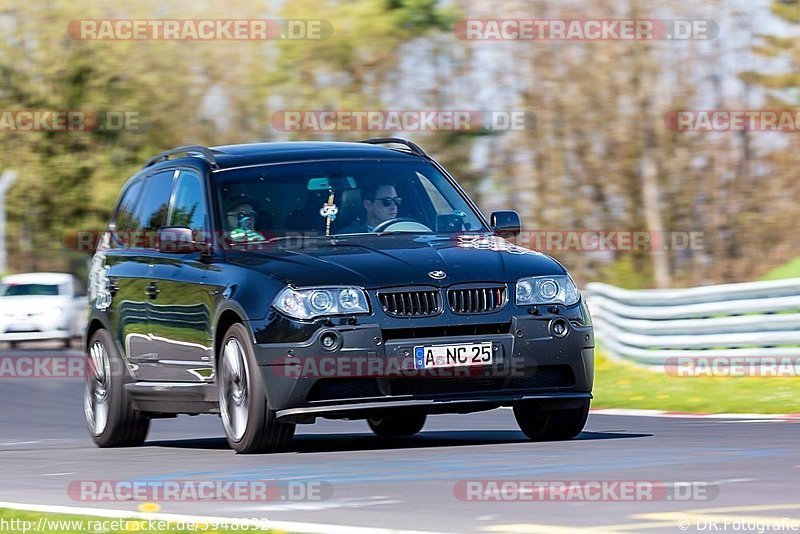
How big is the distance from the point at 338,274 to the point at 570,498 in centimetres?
304

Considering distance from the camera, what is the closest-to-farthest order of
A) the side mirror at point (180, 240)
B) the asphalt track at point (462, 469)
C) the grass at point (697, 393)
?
the asphalt track at point (462, 469) → the side mirror at point (180, 240) → the grass at point (697, 393)

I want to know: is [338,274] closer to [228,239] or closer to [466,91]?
[228,239]

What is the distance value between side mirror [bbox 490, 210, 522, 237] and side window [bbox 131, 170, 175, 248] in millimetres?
2231

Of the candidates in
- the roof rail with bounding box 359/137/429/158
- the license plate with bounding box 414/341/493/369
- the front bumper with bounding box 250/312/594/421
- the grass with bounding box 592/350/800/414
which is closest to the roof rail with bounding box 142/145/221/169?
the roof rail with bounding box 359/137/429/158

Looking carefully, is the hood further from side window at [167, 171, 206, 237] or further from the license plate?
side window at [167, 171, 206, 237]

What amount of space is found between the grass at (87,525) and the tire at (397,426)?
16.6 ft

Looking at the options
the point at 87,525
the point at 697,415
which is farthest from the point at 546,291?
the point at 697,415

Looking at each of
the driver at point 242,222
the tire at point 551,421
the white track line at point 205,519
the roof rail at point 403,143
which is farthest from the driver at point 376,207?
the white track line at point 205,519

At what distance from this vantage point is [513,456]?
9805 mm

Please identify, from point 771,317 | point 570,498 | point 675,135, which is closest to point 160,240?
point 570,498

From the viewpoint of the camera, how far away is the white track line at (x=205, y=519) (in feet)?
22.3

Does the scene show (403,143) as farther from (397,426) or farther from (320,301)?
(320,301)

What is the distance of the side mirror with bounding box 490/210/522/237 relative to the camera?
11.7 m

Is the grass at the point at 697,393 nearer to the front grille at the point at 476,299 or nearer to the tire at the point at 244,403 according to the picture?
the front grille at the point at 476,299
